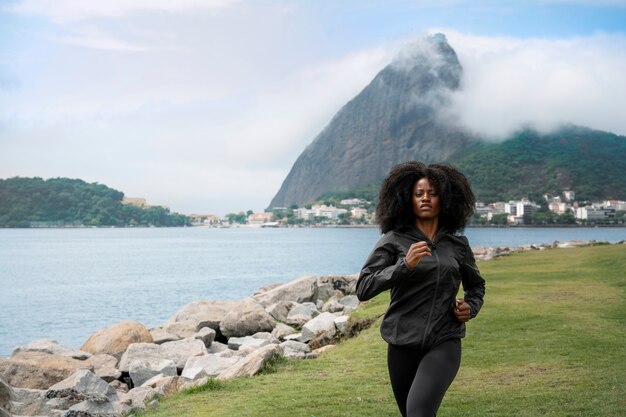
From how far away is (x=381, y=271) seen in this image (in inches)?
204

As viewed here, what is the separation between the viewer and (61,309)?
43.3m

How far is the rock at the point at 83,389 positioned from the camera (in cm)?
1072

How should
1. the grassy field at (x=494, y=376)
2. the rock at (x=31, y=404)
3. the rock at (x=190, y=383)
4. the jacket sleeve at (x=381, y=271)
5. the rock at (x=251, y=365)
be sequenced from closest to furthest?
the jacket sleeve at (x=381, y=271), the grassy field at (x=494, y=376), the rock at (x=31, y=404), the rock at (x=190, y=383), the rock at (x=251, y=365)

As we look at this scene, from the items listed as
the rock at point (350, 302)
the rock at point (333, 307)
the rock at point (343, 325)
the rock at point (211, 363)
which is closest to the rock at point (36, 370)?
the rock at point (211, 363)

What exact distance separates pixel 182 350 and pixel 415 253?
12934 millimetres

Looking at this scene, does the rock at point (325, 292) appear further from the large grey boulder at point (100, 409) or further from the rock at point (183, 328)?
the large grey boulder at point (100, 409)

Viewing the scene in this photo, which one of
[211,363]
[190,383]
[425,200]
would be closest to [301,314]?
[211,363]

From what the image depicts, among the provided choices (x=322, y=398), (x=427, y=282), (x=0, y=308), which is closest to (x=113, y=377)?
(x=322, y=398)

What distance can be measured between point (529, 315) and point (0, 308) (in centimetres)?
3839

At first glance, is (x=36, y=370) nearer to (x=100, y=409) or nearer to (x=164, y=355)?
(x=164, y=355)

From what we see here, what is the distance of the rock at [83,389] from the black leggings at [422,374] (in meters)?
6.46

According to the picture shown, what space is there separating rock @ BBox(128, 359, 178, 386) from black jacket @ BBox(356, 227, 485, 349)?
9964 mm

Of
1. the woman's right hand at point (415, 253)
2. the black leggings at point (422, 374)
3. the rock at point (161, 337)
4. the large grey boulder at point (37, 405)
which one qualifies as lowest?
the rock at point (161, 337)

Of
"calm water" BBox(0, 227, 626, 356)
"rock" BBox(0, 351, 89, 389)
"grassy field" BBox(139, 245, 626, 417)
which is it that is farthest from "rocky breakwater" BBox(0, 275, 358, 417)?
"calm water" BBox(0, 227, 626, 356)
